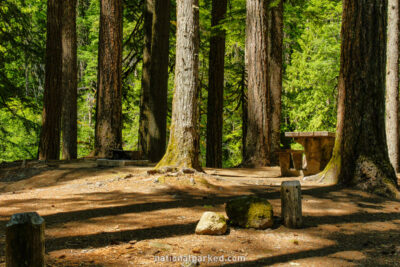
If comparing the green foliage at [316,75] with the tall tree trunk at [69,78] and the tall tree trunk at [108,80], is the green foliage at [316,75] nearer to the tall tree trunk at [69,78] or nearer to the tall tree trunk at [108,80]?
the tall tree trunk at [69,78]

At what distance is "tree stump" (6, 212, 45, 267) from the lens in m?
2.50

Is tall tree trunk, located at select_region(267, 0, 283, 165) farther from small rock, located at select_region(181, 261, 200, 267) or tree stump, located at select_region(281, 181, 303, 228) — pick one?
small rock, located at select_region(181, 261, 200, 267)

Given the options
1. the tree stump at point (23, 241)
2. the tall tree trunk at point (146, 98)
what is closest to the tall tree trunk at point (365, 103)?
the tree stump at point (23, 241)

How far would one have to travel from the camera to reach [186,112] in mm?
7504

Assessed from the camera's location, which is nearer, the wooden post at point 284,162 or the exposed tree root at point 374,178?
the exposed tree root at point 374,178

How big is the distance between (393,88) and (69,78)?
12.9 metres

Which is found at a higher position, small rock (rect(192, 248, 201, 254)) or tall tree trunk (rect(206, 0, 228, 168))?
tall tree trunk (rect(206, 0, 228, 168))

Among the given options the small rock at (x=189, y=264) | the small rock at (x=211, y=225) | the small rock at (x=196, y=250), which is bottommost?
the small rock at (x=189, y=264)

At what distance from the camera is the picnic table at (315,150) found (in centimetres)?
877

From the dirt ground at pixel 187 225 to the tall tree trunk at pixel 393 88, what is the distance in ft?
23.6

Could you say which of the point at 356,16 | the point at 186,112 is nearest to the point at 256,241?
the point at 186,112

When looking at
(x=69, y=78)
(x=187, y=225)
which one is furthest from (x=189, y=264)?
(x=69, y=78)

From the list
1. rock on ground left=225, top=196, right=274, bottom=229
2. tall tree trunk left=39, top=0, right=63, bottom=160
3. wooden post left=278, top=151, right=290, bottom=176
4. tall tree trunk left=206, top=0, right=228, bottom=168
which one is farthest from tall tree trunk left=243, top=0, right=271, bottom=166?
tall tree trunk left=39, top=0, right=63, bottom=160

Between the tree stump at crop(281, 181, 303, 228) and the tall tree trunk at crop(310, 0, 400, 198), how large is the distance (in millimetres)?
2724
